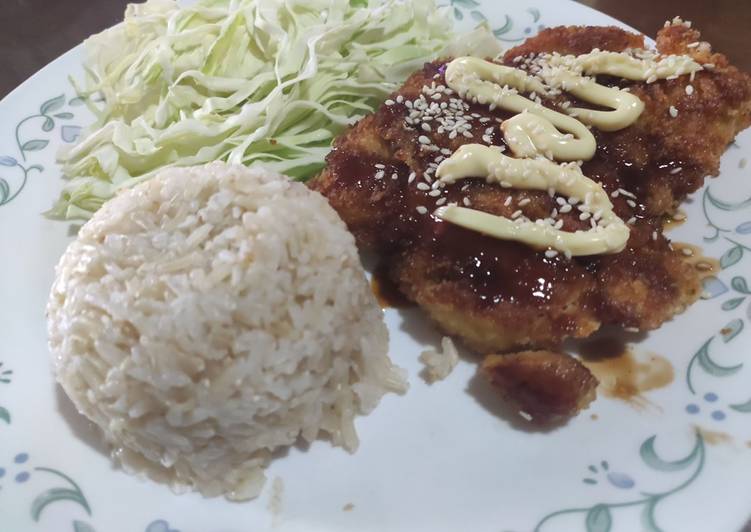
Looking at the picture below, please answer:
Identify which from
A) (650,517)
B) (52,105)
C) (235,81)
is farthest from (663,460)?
(52,105)

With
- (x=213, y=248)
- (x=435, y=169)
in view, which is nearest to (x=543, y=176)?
(x=435, y=169)

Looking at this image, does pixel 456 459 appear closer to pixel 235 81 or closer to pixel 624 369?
pixel 624 369

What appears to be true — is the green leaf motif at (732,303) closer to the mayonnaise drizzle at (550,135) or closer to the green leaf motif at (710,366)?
the green leaf motif at (710,366)

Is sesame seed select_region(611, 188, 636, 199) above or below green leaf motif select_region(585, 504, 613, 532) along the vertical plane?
above

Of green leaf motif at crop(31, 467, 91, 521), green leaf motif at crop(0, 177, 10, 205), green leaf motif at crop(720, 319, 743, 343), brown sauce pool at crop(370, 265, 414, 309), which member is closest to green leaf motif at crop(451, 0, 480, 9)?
brown sauce pool at crop(370, 265, 414, 309)

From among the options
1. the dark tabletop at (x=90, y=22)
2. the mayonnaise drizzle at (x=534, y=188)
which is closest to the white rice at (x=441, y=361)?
the mayonnaise drizzle at (x=534, y=188)

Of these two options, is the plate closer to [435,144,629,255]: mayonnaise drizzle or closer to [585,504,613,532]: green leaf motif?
[585,504,613,532]: green leaf motif
